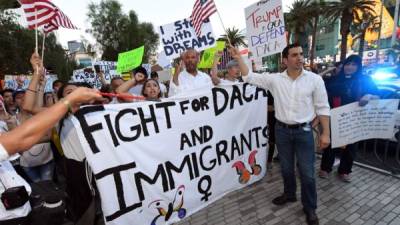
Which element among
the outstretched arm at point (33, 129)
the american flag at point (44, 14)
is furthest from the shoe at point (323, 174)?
the american flag at point (44, 14)

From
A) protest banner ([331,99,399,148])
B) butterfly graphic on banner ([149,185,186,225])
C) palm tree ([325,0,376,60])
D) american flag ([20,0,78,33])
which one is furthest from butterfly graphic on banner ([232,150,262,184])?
palm tree ([325,0,376,60])

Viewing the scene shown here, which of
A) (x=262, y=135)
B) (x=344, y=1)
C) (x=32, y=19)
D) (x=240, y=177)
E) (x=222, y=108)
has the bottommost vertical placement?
(x=240, y=177)

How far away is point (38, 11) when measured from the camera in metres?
3.76

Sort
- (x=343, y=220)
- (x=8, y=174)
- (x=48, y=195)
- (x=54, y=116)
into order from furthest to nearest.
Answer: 1. (x=343, y=220)
2. (x=48, y=195)
3. (x=8, y=174)
4. (x=54, y=116)

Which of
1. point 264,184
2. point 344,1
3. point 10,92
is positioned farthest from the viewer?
point 344,1

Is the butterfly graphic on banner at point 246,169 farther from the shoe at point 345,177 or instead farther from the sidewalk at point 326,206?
the shoe at point 345,177

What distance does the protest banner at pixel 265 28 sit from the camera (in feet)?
14.5

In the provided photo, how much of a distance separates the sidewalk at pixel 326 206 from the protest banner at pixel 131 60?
4.57 meters

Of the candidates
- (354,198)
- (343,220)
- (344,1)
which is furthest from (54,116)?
(344,1)

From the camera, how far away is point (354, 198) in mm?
3637

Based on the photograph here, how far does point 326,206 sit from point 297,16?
39.3 m

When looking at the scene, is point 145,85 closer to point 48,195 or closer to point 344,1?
point 48,195

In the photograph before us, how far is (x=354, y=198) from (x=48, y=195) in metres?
3.68

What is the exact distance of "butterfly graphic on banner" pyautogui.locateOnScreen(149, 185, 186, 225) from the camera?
10.1 feet
